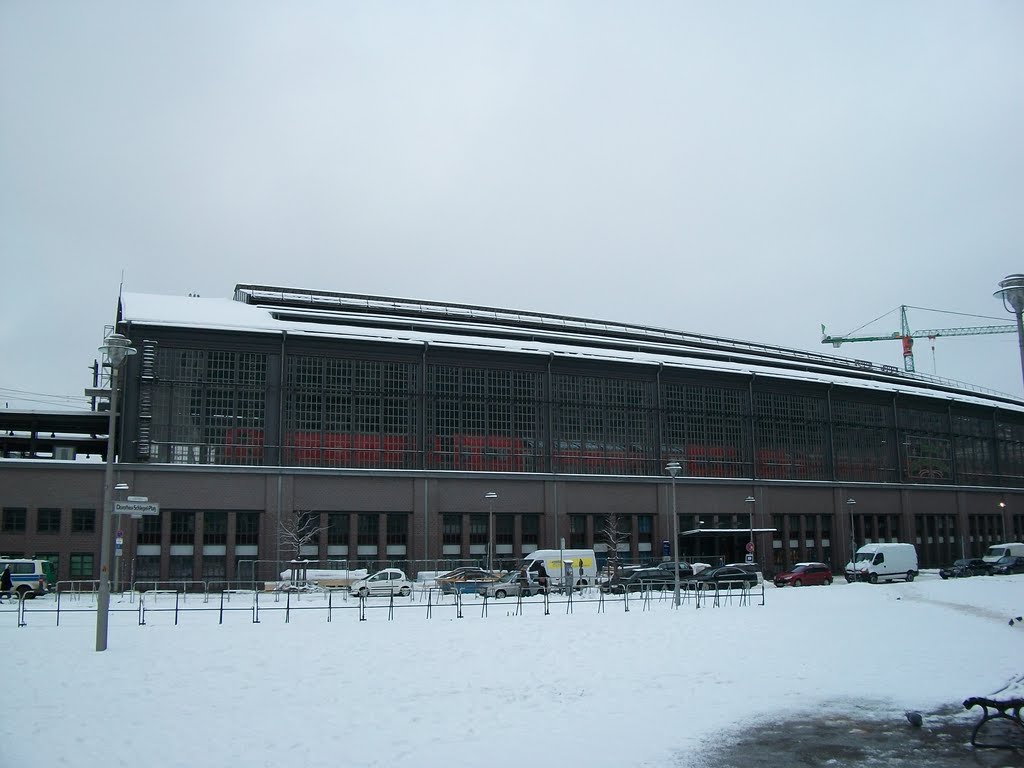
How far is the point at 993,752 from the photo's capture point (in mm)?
13516

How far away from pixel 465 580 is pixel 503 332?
103 ft

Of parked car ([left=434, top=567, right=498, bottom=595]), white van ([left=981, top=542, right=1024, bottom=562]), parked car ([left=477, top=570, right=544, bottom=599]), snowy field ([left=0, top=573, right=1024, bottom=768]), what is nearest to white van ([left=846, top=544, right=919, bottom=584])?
white van ([left=981, top=542, right=1024, bottom=562])

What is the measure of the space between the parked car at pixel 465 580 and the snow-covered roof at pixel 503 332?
67.7 ft

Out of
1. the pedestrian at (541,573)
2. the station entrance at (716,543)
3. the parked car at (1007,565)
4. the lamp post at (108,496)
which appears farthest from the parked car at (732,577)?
the lamp post at (108,496)

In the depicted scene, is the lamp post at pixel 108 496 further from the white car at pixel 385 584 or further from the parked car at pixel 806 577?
the parked car at pixel 806 577

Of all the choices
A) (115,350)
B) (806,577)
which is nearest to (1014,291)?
(115,350)

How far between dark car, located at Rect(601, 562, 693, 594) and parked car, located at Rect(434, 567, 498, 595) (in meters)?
6.67

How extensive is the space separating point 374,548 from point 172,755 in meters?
52.0

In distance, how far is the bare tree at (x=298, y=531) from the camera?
60.5 m

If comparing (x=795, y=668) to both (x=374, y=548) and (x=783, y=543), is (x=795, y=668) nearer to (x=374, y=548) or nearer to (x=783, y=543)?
(x=374, y=548)

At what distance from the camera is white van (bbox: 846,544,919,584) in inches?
2454

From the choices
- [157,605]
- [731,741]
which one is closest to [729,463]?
[157,605]

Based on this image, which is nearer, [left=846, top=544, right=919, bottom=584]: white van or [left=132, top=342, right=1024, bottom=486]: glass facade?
[left=132, top=342, right=1024, bottom=486]: glass facade

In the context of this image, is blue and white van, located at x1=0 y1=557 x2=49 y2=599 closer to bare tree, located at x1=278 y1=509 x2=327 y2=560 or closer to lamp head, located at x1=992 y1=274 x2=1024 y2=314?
bare tree, located at x1=278 y1=509 x2=327 y2=560
